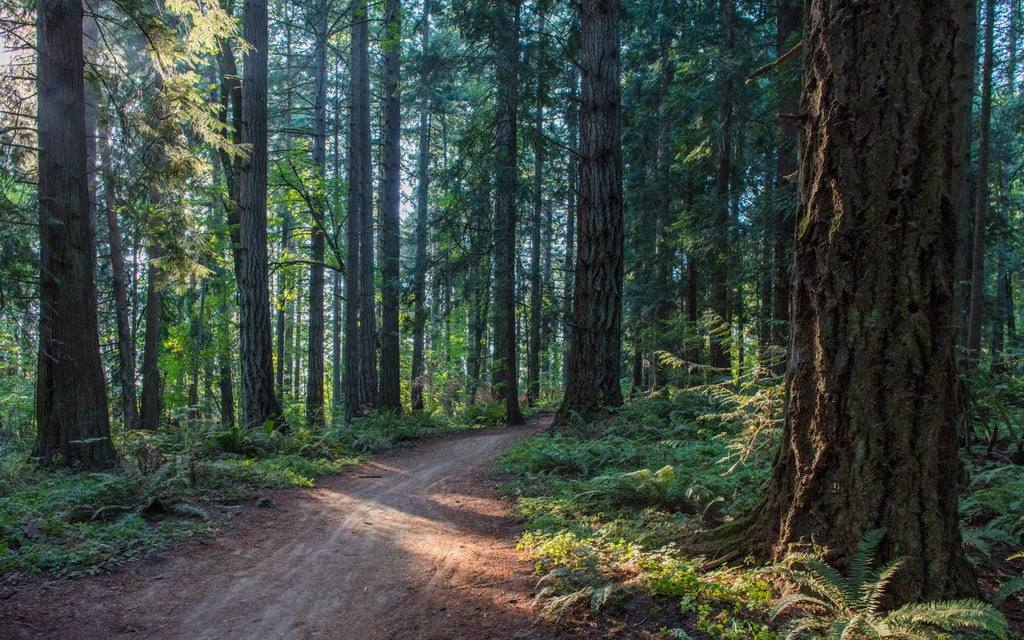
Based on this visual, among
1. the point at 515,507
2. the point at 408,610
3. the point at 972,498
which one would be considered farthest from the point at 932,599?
the point at 515,507

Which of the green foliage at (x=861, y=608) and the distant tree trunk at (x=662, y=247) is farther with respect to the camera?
the distant tree trunk at (x=662, y=247)

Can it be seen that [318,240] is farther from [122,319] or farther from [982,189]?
[982,189]

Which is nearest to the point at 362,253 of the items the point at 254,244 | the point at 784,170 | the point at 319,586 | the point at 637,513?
the point at 254,244

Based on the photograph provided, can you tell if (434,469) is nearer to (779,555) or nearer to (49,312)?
(49,312)

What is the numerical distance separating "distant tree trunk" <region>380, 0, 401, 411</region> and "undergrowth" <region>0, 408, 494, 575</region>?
5.24 m

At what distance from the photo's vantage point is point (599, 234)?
33.6 ft

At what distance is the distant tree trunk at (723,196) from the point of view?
12.5 metres

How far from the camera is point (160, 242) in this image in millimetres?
10039

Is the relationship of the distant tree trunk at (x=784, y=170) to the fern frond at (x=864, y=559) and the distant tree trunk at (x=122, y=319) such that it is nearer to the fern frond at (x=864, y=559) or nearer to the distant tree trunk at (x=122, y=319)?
the fern frond at (x=864, y=559)

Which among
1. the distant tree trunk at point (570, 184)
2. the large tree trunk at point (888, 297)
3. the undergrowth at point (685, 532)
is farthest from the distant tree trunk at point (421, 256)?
the large tree trunk at point (888, 297)

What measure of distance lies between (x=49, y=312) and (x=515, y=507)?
7450mm

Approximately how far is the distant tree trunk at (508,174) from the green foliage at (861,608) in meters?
11.9

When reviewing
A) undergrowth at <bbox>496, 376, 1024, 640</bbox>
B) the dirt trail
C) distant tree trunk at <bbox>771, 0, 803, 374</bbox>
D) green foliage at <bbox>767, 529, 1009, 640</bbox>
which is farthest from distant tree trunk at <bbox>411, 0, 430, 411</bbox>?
green foliage at <bbox>767, 529, 1009, 640</bbox>

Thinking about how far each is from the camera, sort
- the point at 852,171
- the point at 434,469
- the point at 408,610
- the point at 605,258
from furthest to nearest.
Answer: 1. the point at 605,258
2. the point at 434,469
3. the point at 408,610
4. the point at 852,171
